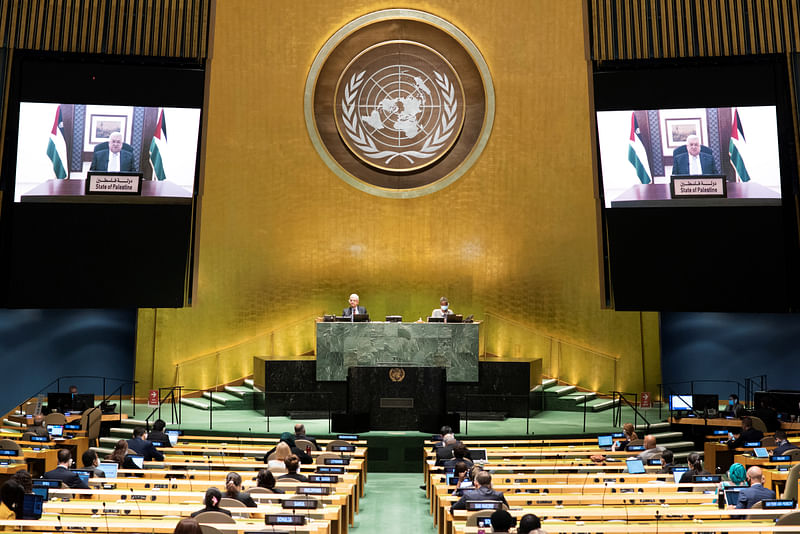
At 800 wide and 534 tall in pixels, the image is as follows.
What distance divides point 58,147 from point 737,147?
12.0 m

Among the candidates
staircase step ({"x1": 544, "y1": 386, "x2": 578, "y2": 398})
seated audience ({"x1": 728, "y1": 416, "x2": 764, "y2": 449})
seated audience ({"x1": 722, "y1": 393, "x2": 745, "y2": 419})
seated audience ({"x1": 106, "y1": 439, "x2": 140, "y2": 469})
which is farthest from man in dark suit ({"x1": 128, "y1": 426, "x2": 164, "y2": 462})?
seated audience ({"x1": 722, "y1": 393, "x2": 745, "y2": 419})

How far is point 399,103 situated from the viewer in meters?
17.8

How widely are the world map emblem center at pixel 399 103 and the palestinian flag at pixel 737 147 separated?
14.9 feet

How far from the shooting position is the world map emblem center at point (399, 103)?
57.8ft

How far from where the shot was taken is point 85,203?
51.0 feet

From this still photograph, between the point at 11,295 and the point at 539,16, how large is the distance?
11.1m

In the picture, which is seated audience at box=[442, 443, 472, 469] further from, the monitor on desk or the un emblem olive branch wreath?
the un emblem olive branch wreath

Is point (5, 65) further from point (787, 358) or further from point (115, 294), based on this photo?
point (787, 358)

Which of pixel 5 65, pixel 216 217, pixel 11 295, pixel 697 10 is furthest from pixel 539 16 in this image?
pixel 11 295

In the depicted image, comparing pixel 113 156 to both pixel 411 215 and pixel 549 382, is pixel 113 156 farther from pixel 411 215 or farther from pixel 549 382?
pixel 549 382

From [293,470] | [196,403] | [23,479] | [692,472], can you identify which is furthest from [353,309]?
[23,479]

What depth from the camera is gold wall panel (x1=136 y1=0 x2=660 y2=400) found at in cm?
1734

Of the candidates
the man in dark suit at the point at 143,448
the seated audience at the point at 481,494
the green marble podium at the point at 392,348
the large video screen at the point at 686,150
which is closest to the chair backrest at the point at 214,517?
the seated audience at the point at 481,494

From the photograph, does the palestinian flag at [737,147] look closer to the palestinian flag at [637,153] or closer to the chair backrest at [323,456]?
the palestinian flag at [637,153]
